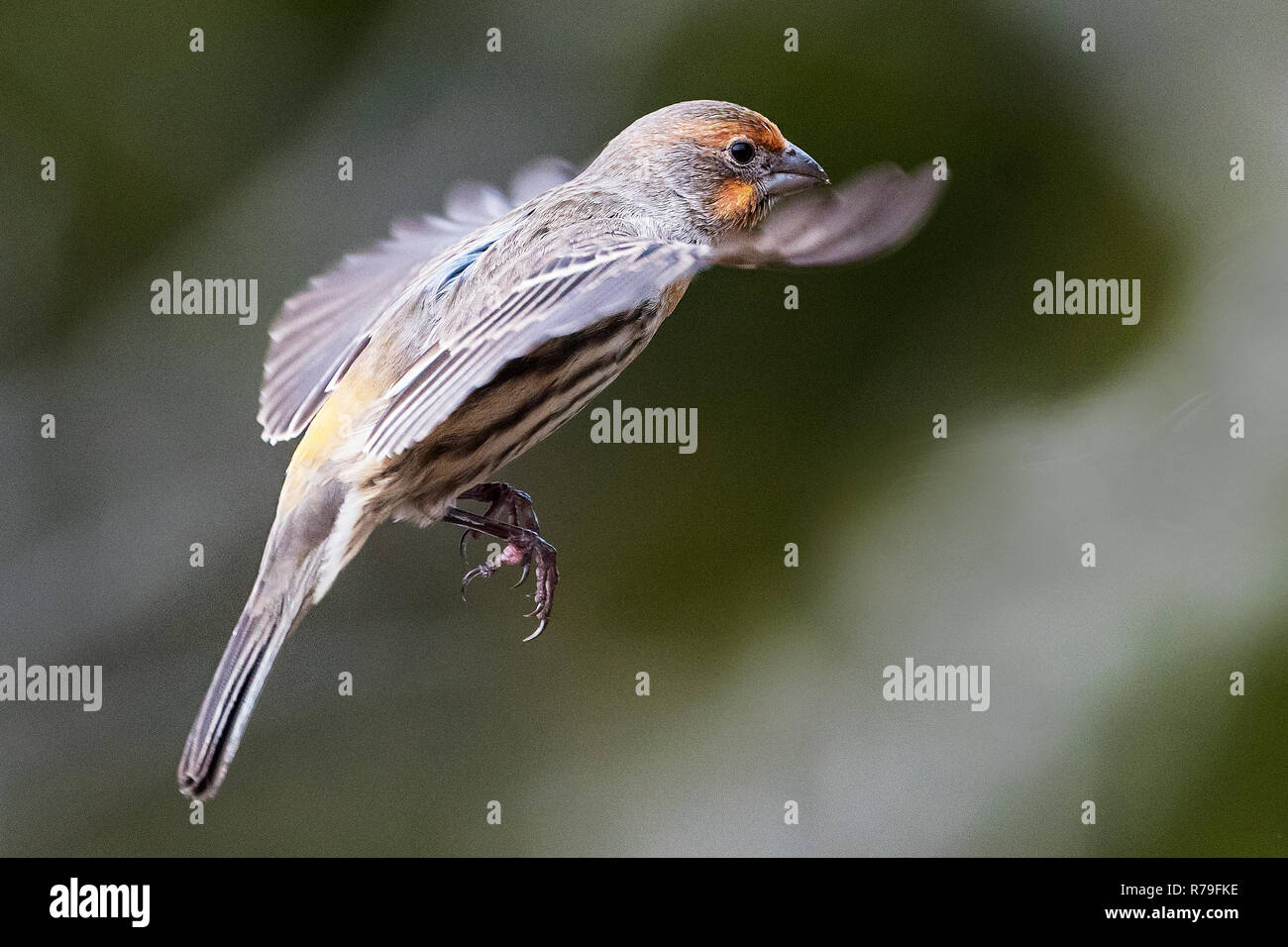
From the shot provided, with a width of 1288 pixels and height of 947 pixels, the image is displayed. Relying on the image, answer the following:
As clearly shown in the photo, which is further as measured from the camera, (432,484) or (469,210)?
(469,210)

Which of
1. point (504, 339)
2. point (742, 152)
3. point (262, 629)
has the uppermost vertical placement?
point (742, 152)

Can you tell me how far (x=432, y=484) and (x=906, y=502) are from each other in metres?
0.81

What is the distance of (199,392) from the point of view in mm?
1759

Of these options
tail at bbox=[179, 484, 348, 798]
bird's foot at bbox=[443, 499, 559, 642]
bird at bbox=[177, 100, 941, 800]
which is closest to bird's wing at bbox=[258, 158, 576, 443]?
bird at bbox=[177, 100, 941, 800]

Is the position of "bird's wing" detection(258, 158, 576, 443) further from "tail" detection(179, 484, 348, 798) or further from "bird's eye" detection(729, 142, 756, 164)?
"bird's eye" detection(729, 142, 756, 164)

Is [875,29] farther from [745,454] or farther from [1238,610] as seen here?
[1238,610]

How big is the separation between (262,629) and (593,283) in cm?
45

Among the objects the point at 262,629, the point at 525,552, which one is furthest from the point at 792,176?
the point at 262,629

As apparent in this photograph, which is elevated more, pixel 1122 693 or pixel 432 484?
pixel 432 484

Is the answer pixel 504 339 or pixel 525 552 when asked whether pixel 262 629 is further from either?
pixel 504 339

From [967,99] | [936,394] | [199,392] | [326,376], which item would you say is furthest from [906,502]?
[199,392]

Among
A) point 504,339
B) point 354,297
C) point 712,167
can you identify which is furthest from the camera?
point 354,297

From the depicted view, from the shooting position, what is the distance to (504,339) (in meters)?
1.13

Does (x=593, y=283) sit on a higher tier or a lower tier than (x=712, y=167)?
lower
